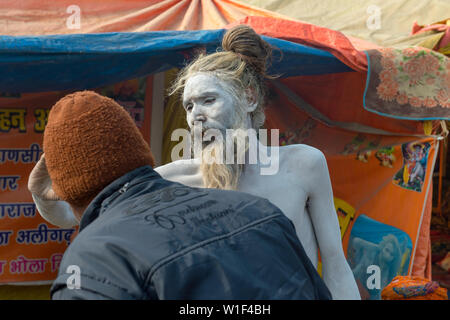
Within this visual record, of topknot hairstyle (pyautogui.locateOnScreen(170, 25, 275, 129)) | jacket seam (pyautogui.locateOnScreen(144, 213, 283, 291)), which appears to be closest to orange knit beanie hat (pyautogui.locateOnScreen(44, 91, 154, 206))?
jacket seam (pyautogui.locateOnScreen(144, 213, 283, 291))

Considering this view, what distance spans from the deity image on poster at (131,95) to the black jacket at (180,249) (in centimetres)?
288

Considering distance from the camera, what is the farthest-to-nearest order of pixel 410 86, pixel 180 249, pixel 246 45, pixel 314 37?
pixel 410 86 → pixel 314 37 → pixel 246 45 → pixel 180 249

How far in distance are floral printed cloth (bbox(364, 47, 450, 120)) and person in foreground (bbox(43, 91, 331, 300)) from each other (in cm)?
266

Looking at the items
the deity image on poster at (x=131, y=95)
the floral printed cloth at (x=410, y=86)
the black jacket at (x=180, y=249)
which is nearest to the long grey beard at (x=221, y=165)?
the black jacket at (x=180, y=249)

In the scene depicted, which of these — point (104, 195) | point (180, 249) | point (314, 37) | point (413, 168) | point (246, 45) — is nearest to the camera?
point (180, 249)

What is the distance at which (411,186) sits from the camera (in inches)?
163

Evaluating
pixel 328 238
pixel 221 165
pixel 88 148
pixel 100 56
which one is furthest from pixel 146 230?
pixel 100 56

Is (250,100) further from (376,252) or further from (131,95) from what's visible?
(376,252)

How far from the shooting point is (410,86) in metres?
3.66

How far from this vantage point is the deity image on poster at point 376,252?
403 centimetres

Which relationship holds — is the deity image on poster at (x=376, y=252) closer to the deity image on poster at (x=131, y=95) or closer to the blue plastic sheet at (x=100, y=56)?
the blue plastic sheet at (x=100, y=56)

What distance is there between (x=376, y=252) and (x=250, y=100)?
8.35ft

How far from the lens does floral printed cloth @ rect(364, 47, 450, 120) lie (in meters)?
3.59

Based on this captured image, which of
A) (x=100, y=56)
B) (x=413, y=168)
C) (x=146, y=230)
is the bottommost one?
(x=146, y=230)
